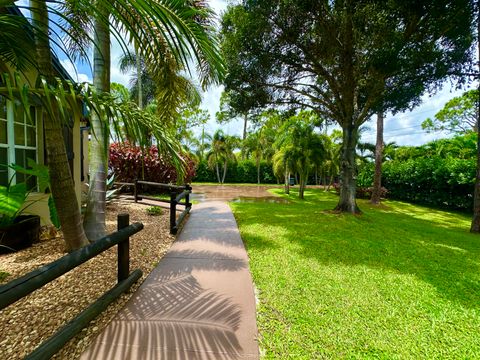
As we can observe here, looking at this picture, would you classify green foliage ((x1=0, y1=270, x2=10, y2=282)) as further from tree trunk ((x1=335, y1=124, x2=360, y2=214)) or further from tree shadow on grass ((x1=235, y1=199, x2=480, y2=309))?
tree trunk ((x1=335, y1=124, x2=360, y2=214))

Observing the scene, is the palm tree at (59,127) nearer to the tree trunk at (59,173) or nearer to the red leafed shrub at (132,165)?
the tree trunk at (59,173)

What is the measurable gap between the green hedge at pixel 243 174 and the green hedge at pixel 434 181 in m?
13.5

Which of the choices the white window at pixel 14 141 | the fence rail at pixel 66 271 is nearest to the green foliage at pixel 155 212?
the white window at pixel 14 141

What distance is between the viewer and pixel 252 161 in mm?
28062

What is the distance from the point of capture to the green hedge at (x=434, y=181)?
11.1 metres

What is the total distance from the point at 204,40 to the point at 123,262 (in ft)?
8.63

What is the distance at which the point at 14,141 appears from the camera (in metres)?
4.40

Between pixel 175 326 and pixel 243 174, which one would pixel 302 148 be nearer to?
pixel 175 326

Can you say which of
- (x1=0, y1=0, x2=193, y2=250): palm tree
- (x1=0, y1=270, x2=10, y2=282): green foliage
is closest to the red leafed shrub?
(x1=0, y1=0, x2=193, y2=250): palm tree

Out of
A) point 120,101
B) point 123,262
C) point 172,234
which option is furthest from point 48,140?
point 172,234

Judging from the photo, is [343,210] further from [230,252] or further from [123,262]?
[123,262]

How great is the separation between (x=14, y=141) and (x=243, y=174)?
24.1 metres

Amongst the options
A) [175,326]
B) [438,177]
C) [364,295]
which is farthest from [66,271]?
[438,177]

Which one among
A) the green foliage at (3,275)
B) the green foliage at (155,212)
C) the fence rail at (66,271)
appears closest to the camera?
the fence rail at (66,271)
